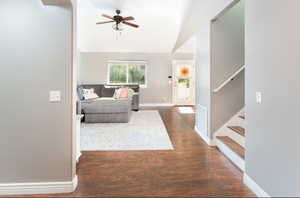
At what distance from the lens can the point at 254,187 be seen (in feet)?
6.77

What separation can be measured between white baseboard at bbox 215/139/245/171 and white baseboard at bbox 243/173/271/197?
1.00 feet

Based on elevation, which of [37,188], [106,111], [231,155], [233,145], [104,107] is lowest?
[37,188]

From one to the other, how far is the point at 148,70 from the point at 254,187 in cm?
762

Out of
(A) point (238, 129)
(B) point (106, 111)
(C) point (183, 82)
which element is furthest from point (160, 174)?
(C) point (183, 82)

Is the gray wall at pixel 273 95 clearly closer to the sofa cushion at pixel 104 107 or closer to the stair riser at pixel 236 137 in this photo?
the stair riser at pixel 236 137

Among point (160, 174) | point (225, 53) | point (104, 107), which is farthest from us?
point (104, 107)

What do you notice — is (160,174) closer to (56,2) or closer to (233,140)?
(233,140)

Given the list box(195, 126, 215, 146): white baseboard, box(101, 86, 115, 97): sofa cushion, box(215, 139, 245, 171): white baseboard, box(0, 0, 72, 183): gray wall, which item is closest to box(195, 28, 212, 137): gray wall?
box(195, 126, 215, 146): white baseboard

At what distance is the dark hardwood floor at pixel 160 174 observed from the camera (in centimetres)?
209

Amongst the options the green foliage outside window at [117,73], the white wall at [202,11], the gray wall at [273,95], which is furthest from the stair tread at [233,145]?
the green foliage outside window at [117,73]

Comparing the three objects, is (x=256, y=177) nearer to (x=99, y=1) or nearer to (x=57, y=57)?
(x=57, y=57)

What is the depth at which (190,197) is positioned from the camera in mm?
1986

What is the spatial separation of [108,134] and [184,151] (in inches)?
71.3

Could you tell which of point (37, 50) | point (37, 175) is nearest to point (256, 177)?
point (37, 175)
